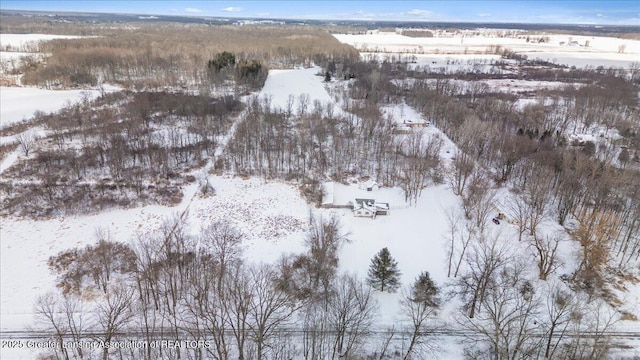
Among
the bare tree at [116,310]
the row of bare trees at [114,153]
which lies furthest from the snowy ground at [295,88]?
the bare tree at [116,310]

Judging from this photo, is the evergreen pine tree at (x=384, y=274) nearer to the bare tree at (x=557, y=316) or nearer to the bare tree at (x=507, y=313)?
the bare tree at (x=507, y=313)

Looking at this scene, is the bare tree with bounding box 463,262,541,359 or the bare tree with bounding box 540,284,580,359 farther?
the bare tree with bounding box 463,262,541,359

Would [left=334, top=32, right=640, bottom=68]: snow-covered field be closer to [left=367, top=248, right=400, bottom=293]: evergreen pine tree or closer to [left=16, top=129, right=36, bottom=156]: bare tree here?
[left=16, top=129, right=36, bottom=156]: bare tree

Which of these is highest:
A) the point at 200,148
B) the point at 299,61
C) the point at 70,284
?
the point at 299,61

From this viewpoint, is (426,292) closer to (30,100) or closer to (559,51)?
(30,100)

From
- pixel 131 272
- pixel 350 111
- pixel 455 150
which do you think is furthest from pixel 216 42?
pixel 131 272

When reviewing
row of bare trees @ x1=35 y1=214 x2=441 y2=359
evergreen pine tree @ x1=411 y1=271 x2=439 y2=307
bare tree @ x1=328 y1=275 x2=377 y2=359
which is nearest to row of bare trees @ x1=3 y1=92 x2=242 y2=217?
row of bare trees @ x1=35 y1=214 x2=441 y2=359

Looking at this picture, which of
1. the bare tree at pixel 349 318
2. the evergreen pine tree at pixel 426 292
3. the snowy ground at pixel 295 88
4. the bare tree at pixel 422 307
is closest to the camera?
the bare tree at pixel 349 318

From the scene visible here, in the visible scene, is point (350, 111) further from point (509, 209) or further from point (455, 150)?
point (509, 209)
